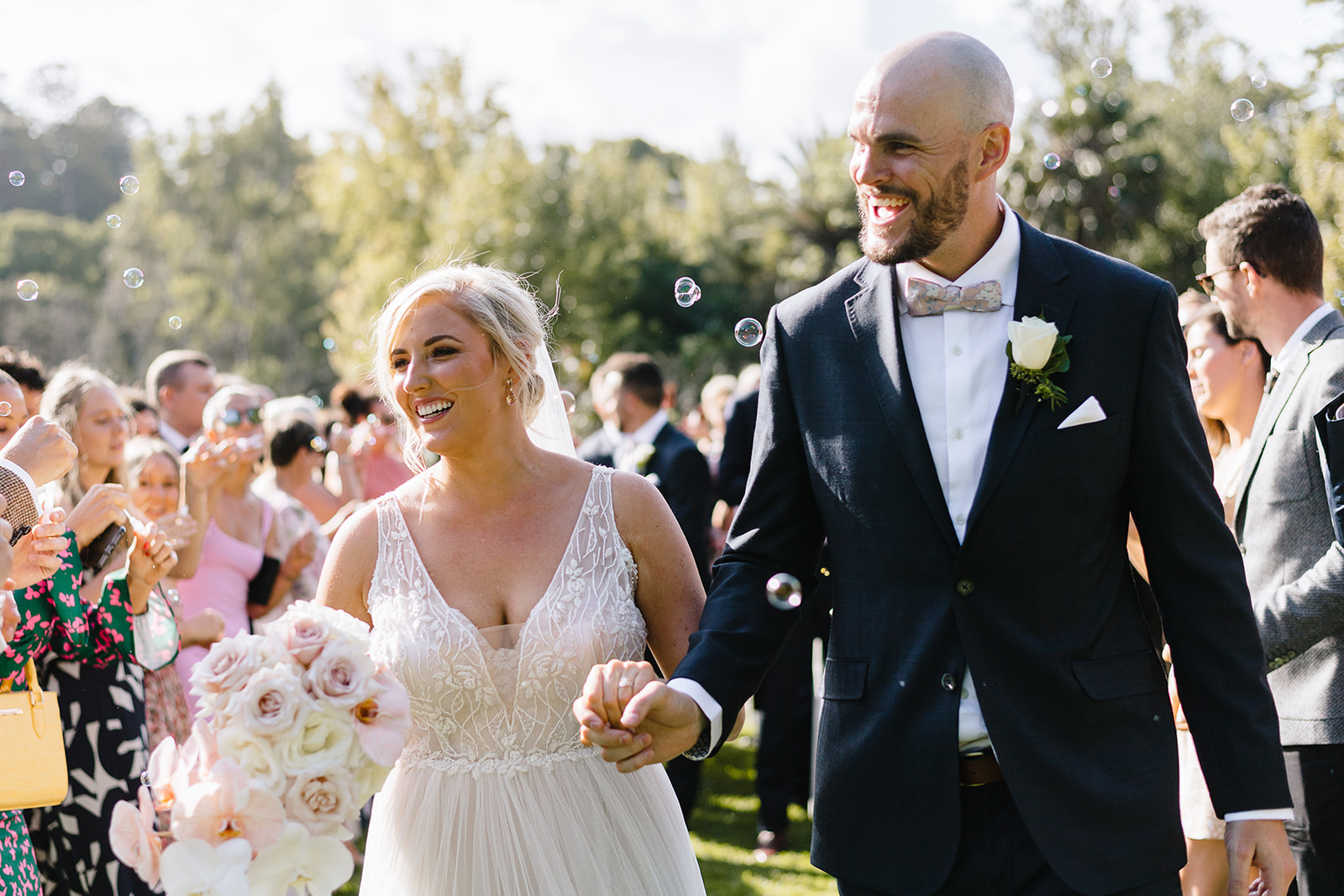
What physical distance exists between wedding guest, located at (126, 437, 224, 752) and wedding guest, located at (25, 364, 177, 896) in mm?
650

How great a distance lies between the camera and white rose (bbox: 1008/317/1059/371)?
2.39 m

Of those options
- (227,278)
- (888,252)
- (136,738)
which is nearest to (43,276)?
(227,278)

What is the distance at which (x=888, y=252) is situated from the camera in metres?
2.53

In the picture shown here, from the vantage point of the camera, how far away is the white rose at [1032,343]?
7.83ft

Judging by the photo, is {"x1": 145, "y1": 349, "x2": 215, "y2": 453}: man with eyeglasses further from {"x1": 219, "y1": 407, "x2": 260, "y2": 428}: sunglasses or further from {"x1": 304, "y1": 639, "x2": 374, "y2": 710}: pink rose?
{"x1": 304, "y1": 639, "x2": 374, "y2": 710}: pink rose

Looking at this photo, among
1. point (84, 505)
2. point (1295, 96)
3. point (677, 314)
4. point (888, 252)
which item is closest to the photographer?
point (888, 252)

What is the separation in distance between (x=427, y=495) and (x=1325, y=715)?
2726 millimetres

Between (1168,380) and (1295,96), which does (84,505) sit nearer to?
(1168,380)

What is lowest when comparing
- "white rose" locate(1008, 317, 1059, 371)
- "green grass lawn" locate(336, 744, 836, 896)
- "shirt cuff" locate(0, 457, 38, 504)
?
"green grass lawn" locate(336, 744, 836, 896)

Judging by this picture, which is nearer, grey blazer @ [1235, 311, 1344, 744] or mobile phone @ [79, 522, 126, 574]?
grey blazer @ [1235, 311, 1344, 744]

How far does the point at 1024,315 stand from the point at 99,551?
351 cm

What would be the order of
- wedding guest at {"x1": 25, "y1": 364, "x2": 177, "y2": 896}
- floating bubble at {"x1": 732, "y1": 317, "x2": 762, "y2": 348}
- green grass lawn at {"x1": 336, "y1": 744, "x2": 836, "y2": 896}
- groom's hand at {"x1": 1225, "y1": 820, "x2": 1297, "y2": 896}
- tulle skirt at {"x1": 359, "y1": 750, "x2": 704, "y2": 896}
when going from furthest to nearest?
green grass lawn at {"x1": 336, "y1": 744, "x2": 836, "y2": 896} < wedding guest at {"x1": 25, "y1": 364, "x2": 177, "y2": 896} < floating bubble at {"x1": 732, "y1": 317, "x2": 762, "y2": 348} < tulle skirt at {"x1": 359, "y1": 750, "x2": 704, "y2": 896} < groom's hand at {"x1": 1225, "y1": 820, "x2": 1297, "y2": 896}

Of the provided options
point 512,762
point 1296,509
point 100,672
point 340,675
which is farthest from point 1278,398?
point 100,672

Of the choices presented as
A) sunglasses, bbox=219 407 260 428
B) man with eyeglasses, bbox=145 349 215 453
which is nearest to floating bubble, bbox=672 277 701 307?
sunglasses, bbox=219 407 260 428
